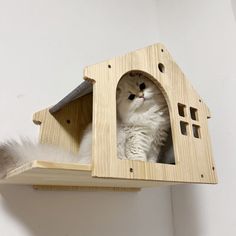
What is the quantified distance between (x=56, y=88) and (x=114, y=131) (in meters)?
0.40

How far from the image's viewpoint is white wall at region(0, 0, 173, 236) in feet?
2.36

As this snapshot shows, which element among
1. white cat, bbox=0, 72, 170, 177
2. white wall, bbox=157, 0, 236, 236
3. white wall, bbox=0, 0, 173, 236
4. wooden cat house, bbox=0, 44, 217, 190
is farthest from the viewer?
white wall, bbox=157, 0, 236, 236

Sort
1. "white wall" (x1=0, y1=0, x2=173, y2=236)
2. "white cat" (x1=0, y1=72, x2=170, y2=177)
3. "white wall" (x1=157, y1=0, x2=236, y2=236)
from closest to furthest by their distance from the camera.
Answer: "white cat" (x1=0, y1=72, x2=170, y2=177) → "white wall" (x1=0, y1=0, x2=173, y2=236) → "white wall" (x1=157, y1=0, x2=236, y2=236)

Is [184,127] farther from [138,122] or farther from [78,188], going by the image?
[78,188]

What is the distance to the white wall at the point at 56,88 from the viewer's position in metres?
0.72

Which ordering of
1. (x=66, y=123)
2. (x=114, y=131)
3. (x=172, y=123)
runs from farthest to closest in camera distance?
1. (x=66, y=123)
2. (x=172, y=123)
3. (x=114, y=131)

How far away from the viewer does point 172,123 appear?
0.63m

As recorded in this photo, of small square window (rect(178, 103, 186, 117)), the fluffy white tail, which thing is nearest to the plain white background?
the fluffy white tail

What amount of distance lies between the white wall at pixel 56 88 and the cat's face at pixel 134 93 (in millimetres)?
278

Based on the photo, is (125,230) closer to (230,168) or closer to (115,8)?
(230,168)

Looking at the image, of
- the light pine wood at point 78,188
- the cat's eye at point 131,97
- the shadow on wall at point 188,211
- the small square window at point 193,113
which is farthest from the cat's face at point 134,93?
the shadow on wall at point 188,211

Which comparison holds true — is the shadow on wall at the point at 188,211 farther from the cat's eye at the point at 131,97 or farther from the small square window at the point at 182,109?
the cat's eye at the point at 131,97

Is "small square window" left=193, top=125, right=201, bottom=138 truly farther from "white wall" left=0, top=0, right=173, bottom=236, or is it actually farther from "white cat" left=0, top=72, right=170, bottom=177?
"white wall" left=0, top=0, right=173, bottom=236

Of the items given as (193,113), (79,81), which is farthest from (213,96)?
(79,81)
